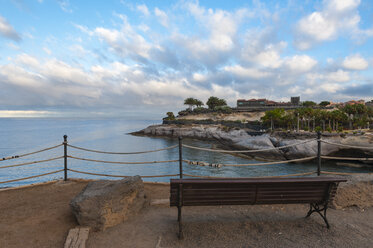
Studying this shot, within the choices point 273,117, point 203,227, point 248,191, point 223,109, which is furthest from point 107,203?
point 223,109

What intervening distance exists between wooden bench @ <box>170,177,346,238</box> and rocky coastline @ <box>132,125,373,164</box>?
17.4 metres

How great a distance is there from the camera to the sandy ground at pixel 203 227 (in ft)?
9.94

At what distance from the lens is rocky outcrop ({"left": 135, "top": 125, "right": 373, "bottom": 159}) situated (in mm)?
31875

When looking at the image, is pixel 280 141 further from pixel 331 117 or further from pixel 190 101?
pixel 190 101

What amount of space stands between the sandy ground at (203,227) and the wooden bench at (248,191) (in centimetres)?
49

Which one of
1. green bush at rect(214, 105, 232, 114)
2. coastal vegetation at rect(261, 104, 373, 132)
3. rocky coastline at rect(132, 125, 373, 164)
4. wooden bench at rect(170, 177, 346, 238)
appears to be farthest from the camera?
green bush at rect(214, 105, 232, 114)

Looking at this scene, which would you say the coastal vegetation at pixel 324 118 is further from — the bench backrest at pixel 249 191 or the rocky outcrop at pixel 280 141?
the bench backrest at pixel 249 191

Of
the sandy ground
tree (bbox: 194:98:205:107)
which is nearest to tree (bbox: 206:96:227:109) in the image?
tree (bbox: 194:98:205:107)

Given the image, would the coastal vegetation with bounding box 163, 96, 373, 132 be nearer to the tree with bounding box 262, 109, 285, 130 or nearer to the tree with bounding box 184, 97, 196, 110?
the tree with bounding box 262, 109, 285, 130

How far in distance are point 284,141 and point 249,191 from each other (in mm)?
39444

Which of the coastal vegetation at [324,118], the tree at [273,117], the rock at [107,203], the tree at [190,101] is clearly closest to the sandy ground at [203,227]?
the rock at [107,203]

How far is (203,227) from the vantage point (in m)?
3.46

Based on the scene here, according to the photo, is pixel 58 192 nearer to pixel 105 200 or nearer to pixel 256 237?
pixel 105 200

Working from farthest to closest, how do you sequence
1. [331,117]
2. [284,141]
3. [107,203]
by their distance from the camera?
[331,117], [284,141], [107,203]
